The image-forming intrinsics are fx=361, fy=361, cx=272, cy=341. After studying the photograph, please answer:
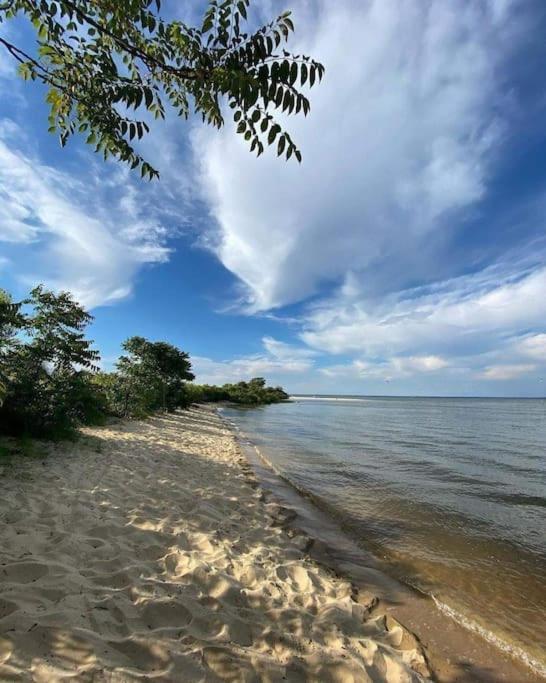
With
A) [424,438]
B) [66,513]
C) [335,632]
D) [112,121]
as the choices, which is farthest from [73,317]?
[424,438]

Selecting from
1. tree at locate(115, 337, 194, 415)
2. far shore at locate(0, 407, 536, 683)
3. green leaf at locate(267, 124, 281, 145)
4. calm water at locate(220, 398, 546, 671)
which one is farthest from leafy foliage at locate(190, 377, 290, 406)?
green leaf at locate(267, 124, 281, 145)

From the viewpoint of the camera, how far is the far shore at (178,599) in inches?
107

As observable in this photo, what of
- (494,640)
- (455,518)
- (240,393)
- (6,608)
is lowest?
(494,640)

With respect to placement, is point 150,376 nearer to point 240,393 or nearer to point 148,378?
point 148,378

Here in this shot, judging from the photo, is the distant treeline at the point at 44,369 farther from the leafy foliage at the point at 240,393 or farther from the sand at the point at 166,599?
the leafy foliage at the point at 240,393

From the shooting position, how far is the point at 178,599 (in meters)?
3.56

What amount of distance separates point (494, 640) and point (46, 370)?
36.7ft

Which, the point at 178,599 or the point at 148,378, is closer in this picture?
the point at 178,599

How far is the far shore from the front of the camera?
Answer: 273 cm

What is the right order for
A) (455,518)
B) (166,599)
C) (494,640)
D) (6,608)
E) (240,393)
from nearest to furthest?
(6,608)
(166,599)
(494,640)
(455,518)
(240,393)

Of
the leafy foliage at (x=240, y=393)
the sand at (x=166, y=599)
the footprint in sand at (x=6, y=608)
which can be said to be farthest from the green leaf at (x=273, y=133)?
the leafy foliage at (x=240, y=393)

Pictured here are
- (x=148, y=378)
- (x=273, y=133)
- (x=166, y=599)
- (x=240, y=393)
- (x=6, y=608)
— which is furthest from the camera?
(x=240, y=393)

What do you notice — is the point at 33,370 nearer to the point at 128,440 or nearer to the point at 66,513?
the point at 128,440

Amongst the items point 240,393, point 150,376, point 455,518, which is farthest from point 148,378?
point 240,393
